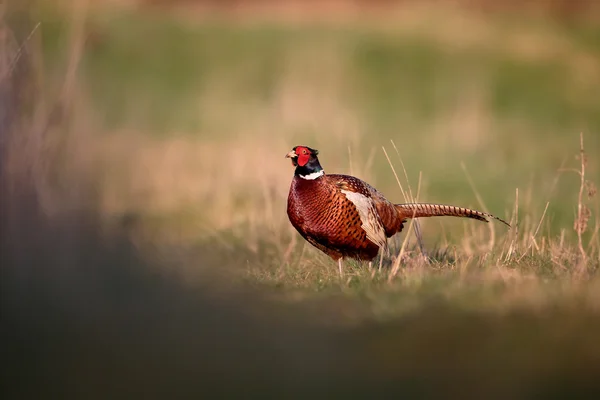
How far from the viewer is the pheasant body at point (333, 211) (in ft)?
21.1

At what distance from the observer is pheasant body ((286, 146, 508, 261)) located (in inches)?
253

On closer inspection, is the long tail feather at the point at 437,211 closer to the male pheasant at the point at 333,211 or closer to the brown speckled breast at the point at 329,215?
the male pheasant at the point at 333,211

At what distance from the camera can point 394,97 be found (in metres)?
21.9

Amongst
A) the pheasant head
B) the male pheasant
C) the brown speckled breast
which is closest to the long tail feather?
the male pheasant

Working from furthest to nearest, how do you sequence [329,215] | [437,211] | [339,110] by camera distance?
1. [339,110]
2. [437,211]
3. [329,215]

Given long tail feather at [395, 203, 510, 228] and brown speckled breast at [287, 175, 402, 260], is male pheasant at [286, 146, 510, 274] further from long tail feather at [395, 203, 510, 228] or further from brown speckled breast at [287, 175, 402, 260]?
long tail feather at [395, 203, 510, 228]

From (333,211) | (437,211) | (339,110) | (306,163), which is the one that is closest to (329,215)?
(333,211)

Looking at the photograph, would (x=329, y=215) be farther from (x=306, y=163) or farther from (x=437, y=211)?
(x=437, y=211)

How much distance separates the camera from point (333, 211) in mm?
6449

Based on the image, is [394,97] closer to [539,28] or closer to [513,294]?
[539,28]

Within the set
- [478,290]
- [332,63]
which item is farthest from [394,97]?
[478,290]

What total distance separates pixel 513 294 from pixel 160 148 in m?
9.37

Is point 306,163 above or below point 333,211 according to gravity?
above

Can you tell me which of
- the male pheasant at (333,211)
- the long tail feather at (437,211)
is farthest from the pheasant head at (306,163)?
the long tail feather at (437,211)
